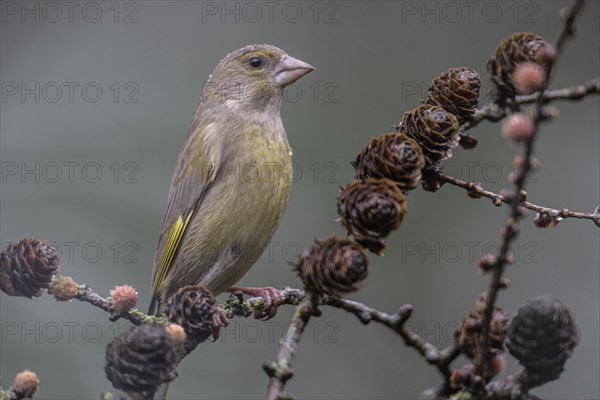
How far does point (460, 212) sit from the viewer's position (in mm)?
4840

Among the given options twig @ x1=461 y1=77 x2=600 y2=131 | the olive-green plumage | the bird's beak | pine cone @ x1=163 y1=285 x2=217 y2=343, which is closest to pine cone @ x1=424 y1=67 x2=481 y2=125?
twig @ x1=461 y1=77 x2=600 y2=131

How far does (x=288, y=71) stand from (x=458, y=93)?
165cm

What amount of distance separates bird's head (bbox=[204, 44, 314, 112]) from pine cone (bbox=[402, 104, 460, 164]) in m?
1.52

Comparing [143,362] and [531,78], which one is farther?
[143,362]

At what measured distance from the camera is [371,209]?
1588 millimetres

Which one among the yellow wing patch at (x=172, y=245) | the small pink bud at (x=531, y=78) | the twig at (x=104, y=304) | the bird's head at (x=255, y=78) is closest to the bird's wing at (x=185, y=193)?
the yellow wing patch at (x=172, y=245)

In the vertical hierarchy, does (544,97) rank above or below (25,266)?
above

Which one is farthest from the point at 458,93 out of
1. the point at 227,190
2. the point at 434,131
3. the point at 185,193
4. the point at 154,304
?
the point at 154,304

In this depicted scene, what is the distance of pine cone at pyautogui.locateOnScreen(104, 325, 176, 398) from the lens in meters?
1.44

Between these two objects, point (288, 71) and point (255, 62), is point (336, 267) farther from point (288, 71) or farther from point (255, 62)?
point (255, 62)

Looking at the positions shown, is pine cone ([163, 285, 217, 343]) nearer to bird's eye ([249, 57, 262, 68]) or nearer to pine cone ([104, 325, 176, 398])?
pine cone ([104, 325, 176, 398])

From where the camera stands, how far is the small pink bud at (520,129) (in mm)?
1194

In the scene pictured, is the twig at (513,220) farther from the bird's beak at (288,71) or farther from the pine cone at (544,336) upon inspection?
the bird's beak at (288,71)

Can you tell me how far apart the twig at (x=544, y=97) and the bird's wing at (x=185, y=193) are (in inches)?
55.8
